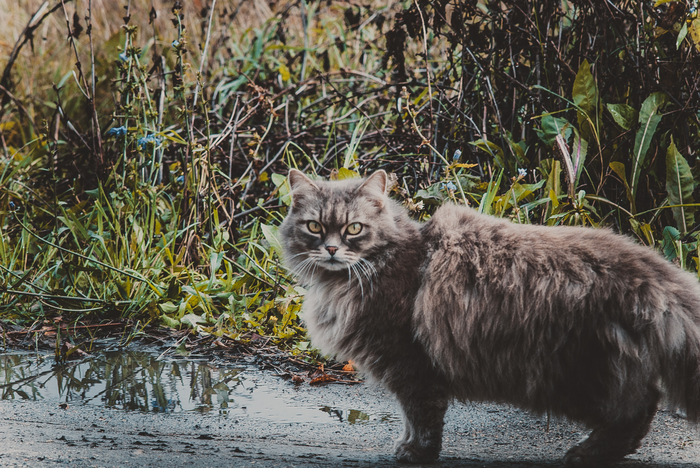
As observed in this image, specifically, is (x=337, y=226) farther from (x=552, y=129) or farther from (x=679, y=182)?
(x=679, y=182)

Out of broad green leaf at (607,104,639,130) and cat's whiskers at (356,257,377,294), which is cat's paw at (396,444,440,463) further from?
broad green leaf at (607,104,639,130)

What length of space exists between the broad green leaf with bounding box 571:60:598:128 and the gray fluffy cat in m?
1.75

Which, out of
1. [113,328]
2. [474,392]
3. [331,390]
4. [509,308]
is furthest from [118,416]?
[509,308]

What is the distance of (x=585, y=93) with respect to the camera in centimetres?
400

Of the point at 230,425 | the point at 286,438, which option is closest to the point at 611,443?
the point at 286,438

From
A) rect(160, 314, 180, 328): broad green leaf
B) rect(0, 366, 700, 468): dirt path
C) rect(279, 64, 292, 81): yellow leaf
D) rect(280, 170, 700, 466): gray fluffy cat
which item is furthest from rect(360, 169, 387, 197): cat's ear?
rect(279, 64, 292, 81): yellow leaf

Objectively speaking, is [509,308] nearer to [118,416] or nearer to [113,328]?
[118,416]

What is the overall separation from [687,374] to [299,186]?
67.7 inches

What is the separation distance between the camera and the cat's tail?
2.13m

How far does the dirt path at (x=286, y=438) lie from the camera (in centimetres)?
221

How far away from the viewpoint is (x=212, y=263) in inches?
160

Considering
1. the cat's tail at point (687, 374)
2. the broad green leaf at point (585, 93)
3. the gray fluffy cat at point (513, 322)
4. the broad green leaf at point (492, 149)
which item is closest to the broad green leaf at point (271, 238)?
the gray fluffy cat at point (513, 322)

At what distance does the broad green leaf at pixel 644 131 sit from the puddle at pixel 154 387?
213cm

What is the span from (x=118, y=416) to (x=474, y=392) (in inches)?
57.5
